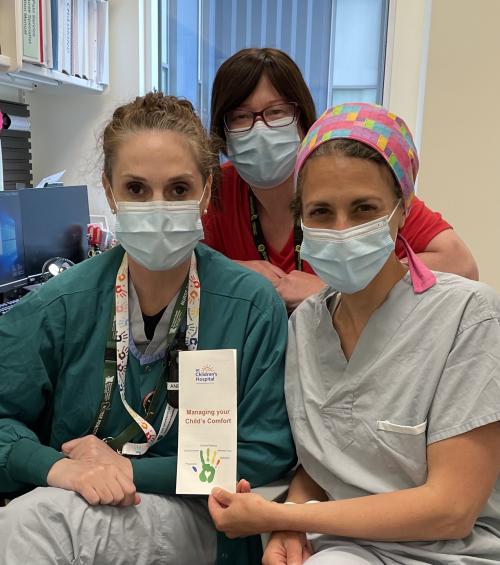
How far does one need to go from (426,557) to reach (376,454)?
19 cm

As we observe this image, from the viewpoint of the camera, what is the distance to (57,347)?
1.26m

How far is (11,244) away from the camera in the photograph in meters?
2.15

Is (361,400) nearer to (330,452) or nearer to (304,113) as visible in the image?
(330,452)

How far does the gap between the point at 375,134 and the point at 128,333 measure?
26.9 inches

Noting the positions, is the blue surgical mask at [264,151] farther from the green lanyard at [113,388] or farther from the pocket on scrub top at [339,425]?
the pocket on scrub top at [339,425]

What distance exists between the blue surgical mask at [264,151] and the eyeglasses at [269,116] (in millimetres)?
14

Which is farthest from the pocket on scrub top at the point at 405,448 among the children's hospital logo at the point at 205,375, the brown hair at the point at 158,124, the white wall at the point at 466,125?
the white wall at the point at 466,125

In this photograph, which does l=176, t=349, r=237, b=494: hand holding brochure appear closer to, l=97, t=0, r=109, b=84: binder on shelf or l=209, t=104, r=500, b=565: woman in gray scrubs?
l=209, t=104, r=500, b=565: woman in gray scrubs

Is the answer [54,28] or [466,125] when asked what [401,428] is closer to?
[466,125]

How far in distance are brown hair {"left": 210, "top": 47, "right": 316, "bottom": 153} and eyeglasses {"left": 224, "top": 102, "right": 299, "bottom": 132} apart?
0.02 m

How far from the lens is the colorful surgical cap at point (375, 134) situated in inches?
43.5

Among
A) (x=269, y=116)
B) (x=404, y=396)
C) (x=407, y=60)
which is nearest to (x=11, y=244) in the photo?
(x=269, y=116)

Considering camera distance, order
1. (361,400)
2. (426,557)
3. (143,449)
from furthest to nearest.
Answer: (143,449), (361,400), (426,557)

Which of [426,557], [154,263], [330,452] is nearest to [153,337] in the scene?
[154,263]
